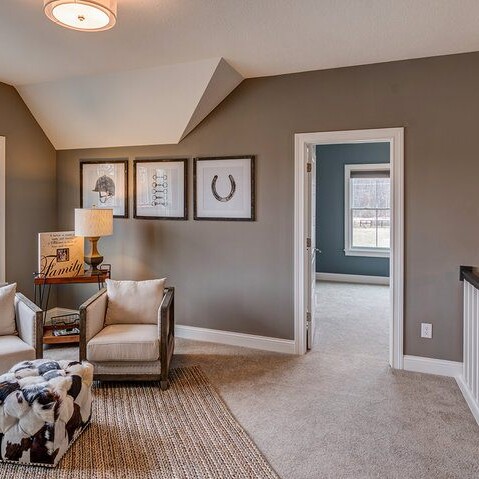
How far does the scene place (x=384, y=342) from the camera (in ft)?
13.8

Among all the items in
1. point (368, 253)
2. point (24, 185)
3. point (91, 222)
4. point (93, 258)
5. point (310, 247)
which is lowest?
point (368, 253)

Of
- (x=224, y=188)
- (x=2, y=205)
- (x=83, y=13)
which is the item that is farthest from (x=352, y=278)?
(x=83, y=13)

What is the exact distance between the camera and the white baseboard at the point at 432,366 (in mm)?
3314

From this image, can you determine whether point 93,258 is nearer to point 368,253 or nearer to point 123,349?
point 123,349

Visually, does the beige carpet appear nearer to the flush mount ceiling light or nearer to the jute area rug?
the jute area rug

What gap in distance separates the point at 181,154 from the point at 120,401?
2.40 m

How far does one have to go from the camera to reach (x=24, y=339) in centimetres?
302

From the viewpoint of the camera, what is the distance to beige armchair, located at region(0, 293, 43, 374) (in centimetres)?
277

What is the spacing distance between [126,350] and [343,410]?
157cm

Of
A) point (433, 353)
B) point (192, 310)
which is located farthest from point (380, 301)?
point (192, 310)

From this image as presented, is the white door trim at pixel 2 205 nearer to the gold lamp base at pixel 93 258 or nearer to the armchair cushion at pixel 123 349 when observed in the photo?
the gold lamp base at pixel 93 258

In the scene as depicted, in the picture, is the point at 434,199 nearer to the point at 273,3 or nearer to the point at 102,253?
the point at 273,3

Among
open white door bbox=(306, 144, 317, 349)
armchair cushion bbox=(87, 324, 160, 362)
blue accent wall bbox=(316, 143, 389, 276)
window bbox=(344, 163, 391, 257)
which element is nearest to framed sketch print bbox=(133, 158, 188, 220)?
open white door bbox=(306, 144, 317, 349)

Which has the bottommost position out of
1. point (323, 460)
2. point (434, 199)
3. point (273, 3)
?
point (323, 460)
